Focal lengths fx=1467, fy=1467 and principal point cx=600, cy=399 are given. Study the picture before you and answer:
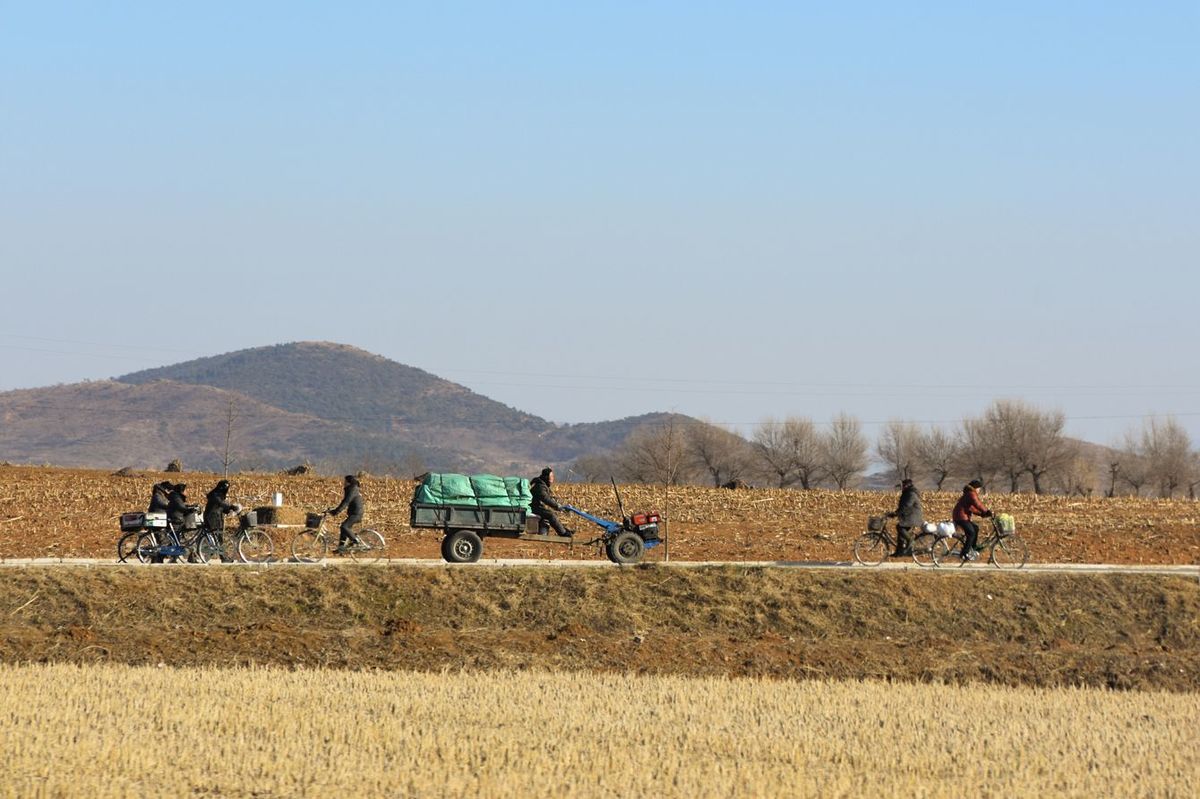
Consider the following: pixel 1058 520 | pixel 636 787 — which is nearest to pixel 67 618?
pixel 636 787

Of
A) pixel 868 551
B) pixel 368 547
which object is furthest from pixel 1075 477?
pixel 368 547

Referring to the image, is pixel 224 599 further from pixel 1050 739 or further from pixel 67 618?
pixel 1050 739

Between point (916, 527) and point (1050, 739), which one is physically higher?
point (916, 527)

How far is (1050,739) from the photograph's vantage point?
61.5 ft

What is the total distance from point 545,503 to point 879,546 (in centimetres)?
835

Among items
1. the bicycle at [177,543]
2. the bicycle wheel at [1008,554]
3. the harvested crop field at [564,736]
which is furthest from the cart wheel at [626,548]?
the bicycle at [177,543]

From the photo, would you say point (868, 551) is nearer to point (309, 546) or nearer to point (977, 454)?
point (309, 546)

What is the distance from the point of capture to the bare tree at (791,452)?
130m

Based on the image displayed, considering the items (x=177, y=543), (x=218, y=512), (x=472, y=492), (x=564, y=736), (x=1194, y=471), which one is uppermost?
(x=1194, y=471)

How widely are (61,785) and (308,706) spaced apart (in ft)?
17.9

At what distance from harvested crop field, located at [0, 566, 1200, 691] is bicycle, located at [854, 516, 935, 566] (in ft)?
5.85

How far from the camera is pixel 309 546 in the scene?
104 ft

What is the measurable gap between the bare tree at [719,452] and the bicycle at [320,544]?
97.3 meters

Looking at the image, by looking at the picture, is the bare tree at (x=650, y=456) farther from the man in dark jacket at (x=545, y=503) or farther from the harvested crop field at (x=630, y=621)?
the harvested crop field at (x=630, y=621)
